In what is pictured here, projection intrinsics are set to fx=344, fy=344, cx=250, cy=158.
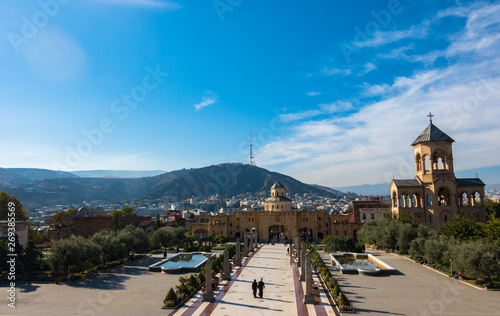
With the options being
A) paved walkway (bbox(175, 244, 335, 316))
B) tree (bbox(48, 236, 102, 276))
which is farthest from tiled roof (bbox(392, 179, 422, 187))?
tree (bbox(48, 236, 102, 276))

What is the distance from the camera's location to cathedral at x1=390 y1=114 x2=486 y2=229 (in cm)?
4466

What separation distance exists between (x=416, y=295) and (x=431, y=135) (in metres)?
31.6

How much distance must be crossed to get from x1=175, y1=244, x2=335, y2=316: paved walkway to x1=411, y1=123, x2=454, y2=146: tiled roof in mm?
28933

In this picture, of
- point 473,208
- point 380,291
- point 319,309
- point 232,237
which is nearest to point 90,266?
point 319,309

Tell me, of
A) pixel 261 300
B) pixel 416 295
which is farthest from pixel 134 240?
pixel 416 295

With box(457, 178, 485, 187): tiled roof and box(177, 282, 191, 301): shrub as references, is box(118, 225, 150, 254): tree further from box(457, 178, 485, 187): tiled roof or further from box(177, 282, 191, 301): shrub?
box(457, 178, 485, 187): tiled roof

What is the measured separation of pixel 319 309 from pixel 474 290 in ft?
32.8

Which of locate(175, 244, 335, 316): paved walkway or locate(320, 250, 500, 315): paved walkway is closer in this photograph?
locate(320, 250, 500, 315): paved walkway

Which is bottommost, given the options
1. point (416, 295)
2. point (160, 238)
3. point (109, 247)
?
point (416, 295)

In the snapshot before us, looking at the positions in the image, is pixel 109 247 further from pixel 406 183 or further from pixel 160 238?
pixel 406 183

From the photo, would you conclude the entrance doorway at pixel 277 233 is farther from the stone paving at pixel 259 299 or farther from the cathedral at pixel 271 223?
the stone paving at pixel 259 299

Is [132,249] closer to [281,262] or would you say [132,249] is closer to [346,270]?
[281,262]

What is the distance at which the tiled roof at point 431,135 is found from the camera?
4472 centimetres

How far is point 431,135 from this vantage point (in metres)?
45.1
